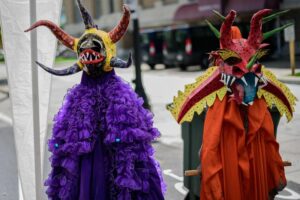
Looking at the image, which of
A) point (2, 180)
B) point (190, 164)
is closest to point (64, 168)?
point (190, 164)

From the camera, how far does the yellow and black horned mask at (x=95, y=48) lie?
328 cm

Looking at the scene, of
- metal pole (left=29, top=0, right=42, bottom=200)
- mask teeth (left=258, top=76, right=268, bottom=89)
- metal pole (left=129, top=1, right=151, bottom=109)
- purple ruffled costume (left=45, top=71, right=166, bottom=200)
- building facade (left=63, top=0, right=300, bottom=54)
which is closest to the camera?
purple ruffled costume (left=45, top=71, right=166, bottom=200)

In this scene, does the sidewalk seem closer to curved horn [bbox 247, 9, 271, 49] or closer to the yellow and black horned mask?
curved horn [bbox 247, 9, 271, 49]

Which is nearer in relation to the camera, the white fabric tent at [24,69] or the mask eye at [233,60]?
the mask eye at [233,60]

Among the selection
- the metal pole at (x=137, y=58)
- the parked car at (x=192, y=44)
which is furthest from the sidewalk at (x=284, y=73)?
the metal pole at (x=137, y=58)

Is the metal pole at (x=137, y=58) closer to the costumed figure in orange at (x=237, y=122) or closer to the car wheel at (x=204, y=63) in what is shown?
the costumed figure in orange at (x=237, y=122)

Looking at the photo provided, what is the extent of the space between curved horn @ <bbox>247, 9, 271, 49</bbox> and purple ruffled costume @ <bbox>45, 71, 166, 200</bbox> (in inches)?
36.4

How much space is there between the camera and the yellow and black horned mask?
328 cm

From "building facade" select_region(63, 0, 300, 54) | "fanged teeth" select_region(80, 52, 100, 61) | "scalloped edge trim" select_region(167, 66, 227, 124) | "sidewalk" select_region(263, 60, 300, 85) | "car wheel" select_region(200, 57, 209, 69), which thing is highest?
"building facade" select_region(63, 0, 300, 54)

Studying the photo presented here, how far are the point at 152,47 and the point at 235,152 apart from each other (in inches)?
887

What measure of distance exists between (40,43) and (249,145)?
6.12 ft

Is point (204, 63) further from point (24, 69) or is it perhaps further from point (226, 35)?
point (226, 35)

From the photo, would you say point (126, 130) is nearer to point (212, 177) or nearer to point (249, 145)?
point (212, 177)

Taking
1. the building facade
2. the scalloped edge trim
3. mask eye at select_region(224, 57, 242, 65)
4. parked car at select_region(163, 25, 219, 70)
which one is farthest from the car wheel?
mask eye at select_region(224, 57, 242, 65)
